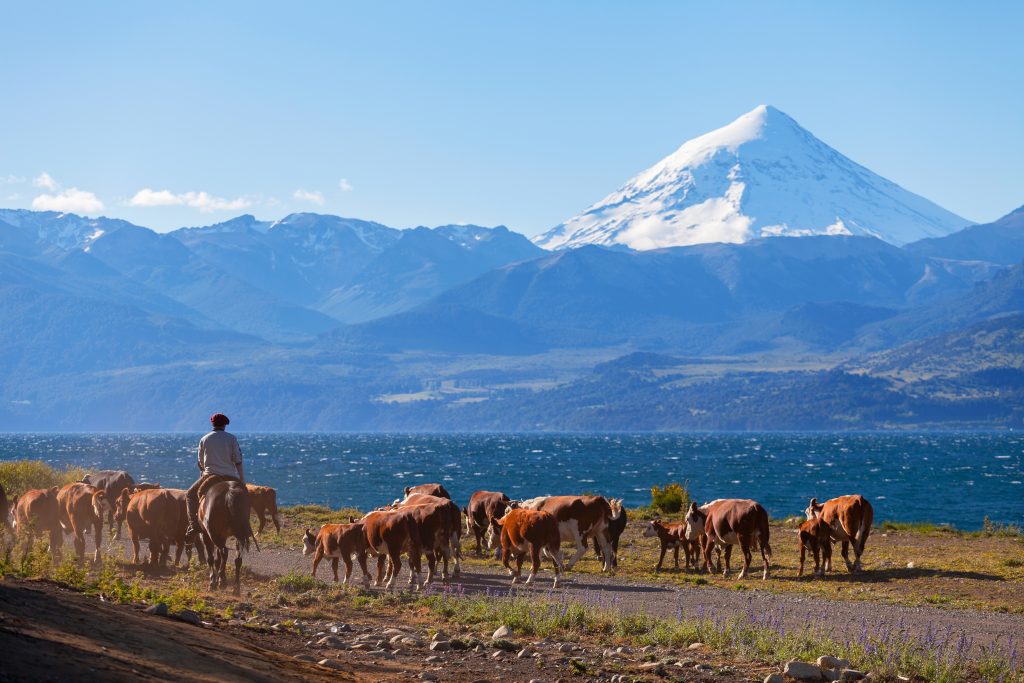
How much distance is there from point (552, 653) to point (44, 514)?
1621 cm

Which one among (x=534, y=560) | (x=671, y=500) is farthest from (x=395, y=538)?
(x=671, y=500)

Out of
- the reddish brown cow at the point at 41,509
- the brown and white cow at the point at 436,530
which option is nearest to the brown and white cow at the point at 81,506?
the reddish brown cow at the point at 41,509

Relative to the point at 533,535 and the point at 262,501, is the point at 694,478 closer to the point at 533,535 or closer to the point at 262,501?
the point at 262,501

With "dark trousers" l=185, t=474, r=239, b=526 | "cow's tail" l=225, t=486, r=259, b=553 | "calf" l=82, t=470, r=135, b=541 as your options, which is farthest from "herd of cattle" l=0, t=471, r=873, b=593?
"calf" l=82, t=470, r=135, b=541

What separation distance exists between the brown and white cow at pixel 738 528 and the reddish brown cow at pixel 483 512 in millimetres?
6167

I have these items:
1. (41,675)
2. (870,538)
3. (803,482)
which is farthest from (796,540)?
(803,482)

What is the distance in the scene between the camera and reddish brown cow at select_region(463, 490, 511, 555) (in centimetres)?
3209

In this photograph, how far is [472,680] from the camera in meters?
14.2

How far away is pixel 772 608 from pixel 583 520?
22.3 feet

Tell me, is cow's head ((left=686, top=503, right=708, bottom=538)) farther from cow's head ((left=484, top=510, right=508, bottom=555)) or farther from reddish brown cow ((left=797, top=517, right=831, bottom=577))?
cow's head ((left=484, top=510, right=508, bottom=555))

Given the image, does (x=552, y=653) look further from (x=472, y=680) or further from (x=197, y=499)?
(x=197, y=499)

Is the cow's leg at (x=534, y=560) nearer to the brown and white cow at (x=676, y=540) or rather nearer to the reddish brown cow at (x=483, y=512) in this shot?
the brown and white cow at (x=676, y=540)

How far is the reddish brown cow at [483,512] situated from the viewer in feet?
105

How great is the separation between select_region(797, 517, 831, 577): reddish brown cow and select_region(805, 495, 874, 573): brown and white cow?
9.8 inches
